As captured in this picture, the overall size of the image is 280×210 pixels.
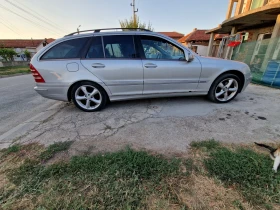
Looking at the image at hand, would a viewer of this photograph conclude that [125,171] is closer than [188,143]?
Yes

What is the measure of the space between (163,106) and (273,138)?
2.06 meters

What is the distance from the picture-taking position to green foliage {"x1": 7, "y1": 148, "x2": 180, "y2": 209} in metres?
1.36

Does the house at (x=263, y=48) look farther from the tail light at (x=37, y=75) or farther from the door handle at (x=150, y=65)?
the tail light at (x=37, y=75)

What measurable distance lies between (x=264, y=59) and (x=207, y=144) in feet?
22.7

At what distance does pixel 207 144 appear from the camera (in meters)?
2.09

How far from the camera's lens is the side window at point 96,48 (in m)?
3.12

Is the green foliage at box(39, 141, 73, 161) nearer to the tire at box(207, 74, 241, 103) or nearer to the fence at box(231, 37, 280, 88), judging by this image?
the tire at box(207, 74, 241, 103)

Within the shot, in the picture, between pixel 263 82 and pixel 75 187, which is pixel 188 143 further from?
pixel 263 82

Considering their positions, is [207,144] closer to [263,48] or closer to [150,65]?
[150,65]

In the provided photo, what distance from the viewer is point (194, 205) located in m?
1.32

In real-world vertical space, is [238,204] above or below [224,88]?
below

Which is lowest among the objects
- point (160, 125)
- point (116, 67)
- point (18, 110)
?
point (18, 110)

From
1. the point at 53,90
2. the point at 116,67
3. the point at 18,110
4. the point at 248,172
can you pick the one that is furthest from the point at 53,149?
the point at 18,110

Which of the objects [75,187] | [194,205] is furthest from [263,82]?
[75,187]
